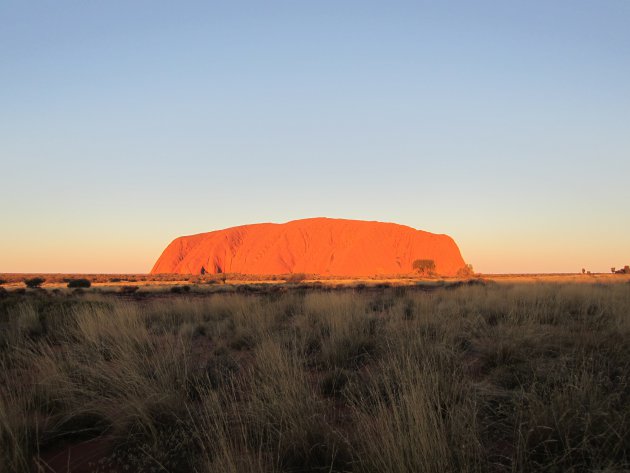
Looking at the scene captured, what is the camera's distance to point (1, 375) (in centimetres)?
530

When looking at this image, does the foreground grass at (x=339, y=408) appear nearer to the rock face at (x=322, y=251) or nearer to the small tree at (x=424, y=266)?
the small tree at (x=424, y=266)

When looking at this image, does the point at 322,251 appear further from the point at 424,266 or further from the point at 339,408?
the point at 339,408

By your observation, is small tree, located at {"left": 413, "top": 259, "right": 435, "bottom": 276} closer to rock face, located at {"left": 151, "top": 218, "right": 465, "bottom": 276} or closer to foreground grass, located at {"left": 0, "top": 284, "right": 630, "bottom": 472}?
rock face, located at {"left": 151, "top": 218, "right": 465, "bottom": 276}

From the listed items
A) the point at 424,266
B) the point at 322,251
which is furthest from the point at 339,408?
the point at 322,251

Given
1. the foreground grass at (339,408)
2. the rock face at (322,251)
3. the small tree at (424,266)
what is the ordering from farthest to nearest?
the rock face at (322,251)
the small tree at (424,266)
the foreground grass at (339,408)

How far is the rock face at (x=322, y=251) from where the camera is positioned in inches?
3034

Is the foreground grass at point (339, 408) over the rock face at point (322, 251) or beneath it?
beneath

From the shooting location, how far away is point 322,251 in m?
82.1

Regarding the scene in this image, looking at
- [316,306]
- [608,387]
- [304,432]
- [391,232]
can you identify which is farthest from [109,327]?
[391,232]

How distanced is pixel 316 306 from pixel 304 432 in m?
7.54

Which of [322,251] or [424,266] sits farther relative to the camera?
[322,251]

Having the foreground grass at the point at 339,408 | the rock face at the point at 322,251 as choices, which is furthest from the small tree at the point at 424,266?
the foreground grass at the point at 339,408

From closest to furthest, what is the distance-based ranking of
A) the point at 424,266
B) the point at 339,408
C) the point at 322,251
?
the point at 339,408, the point at 424,266, the point at 322,251

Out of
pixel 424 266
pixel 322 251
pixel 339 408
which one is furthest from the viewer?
pixel 322 251
